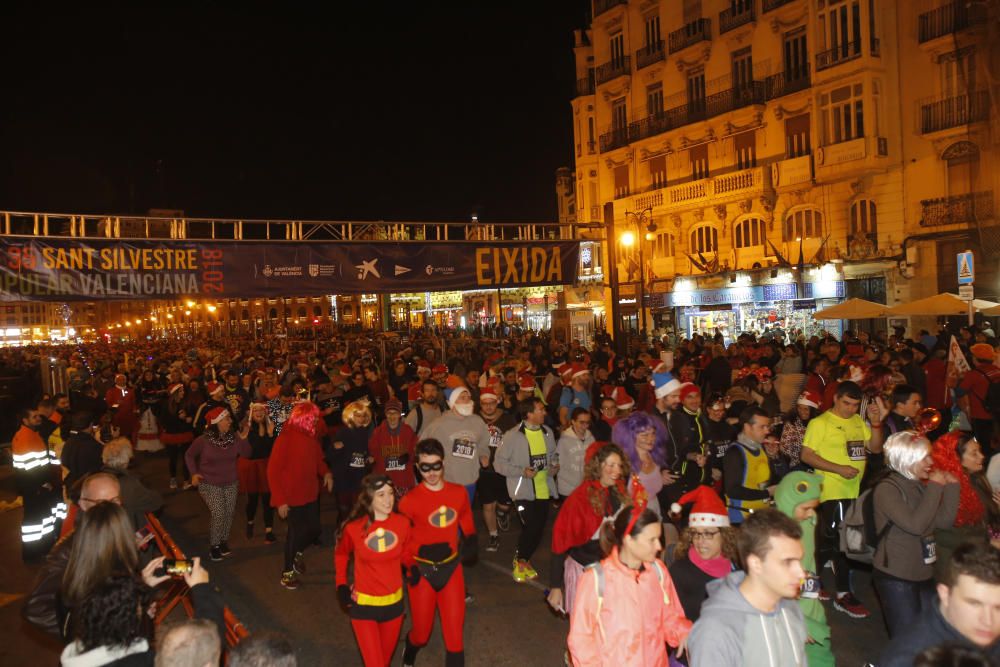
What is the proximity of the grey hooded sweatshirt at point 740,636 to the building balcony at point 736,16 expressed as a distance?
100 ft

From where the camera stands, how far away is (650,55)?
3328cm

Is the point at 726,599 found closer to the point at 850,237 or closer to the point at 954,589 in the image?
the point at 954,589

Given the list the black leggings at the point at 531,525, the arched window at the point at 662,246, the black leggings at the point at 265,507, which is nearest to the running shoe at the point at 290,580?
the black leggings at the point at 265,507

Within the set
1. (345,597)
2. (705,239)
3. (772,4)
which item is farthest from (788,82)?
(345,597)

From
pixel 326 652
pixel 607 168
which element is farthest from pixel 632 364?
pixel 607 168

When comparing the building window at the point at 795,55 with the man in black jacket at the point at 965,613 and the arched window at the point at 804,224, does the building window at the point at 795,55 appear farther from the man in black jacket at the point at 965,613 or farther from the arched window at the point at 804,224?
the man in black jacket at the point at 965,613

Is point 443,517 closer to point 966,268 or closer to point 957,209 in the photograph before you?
point 966,268

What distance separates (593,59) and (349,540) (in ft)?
122

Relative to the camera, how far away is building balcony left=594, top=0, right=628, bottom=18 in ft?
114

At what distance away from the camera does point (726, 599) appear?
115 inches

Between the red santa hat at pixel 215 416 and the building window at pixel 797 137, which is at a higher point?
the building window at pixel 797 137

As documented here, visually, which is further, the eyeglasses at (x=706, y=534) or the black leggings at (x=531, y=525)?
the black leggings at (x=531, y=525)

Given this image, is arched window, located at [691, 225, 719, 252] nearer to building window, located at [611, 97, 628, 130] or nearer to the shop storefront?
the shop storefront

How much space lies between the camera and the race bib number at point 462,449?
24.0ft
